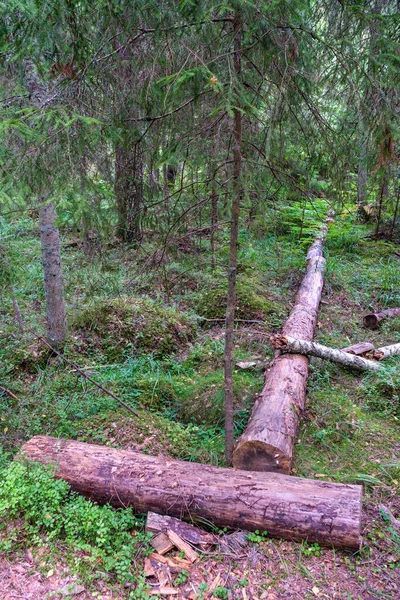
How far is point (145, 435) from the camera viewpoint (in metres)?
4.27

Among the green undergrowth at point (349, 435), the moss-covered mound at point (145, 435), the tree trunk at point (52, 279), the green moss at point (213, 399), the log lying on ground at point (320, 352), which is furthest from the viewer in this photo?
the tree trunk at point (52, 279)

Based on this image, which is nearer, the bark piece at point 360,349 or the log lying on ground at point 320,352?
the log lying on ground at point 320,352

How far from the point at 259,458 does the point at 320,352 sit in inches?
82.5

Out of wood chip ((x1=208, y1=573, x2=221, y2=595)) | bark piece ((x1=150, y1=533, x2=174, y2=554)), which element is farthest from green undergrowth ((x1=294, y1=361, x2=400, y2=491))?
bark piece ((x1=150, y1=533, x2=174, y2=554))

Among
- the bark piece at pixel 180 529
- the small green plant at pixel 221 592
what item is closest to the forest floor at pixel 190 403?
the small green plant at pixel 221 592

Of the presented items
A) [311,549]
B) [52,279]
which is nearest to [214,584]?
[311,549]

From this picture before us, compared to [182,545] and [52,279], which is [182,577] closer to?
[182,545]

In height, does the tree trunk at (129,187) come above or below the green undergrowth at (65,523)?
above

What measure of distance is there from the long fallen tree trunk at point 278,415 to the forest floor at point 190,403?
297mm

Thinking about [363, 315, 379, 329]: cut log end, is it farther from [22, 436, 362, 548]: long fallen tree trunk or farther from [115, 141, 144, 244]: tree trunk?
[115, 141, 144, 244]: tree trunk

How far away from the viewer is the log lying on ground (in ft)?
17.1

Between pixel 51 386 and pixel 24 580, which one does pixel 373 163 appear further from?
pixel 51 386

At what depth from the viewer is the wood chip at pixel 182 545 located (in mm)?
3039

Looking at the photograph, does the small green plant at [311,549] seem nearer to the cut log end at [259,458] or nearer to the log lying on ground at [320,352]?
the cut log end at [259,458]
